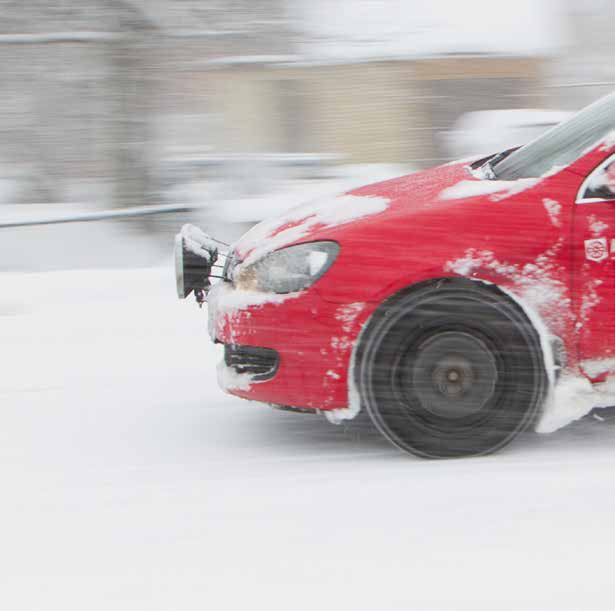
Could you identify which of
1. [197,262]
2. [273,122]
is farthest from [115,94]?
[197,262]

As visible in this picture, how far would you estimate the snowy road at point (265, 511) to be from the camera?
318cm

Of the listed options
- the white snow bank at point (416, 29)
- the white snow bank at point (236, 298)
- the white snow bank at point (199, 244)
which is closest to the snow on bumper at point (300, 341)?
the white snow bank at point (236, 298)

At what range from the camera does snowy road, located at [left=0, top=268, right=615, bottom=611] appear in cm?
318

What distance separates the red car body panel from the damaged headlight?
4 cm

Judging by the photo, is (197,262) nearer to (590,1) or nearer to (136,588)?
(136,588)

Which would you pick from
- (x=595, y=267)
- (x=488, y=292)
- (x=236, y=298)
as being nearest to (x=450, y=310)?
(x=488, y=292)

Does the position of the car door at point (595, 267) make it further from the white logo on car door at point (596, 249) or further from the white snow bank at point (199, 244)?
the white snow bank at point (199, 244)

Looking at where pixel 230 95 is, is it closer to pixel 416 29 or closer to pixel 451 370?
pixel 416 29

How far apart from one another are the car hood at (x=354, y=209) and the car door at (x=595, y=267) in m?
0.38

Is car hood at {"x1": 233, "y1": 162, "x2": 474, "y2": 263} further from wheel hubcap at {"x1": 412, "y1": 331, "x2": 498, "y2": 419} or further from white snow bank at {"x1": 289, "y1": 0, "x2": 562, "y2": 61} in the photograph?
white snow bank at {"x1": 289, "y1": 0, "x2": 562, "y2": 61}

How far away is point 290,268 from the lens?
425 cm

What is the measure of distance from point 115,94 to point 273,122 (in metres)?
4.15

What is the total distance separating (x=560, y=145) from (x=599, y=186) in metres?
0.62

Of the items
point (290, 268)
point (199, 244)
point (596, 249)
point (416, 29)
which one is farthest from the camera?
point (416, 29)
